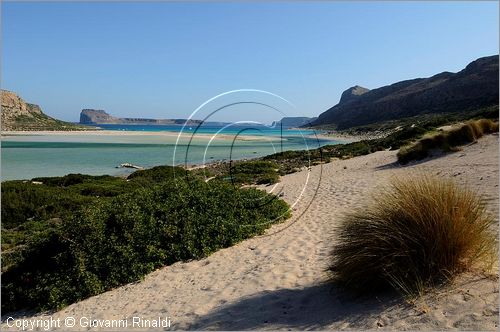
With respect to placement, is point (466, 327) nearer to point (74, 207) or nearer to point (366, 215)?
point (366, 215)

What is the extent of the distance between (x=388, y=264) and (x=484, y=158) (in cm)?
1276

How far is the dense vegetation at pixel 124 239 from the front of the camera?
6535 mm

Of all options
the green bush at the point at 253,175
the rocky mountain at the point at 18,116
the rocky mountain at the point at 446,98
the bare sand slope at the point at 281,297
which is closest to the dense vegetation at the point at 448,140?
the green bush at the point at 253,175

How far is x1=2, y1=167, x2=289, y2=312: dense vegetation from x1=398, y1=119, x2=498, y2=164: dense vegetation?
11.5 metres

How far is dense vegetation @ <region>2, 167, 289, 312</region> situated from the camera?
6535 mm

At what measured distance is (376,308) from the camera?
160 inches

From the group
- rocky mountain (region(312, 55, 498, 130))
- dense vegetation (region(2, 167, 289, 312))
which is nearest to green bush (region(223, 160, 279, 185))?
dense vegetation (region(2, 167, 289, 312))

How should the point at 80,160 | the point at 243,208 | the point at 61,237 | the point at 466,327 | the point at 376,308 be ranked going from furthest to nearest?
the point at 80,160 < the point at 243,208 < the point at 61,237 < the point at 376,308 < the point at 466,327

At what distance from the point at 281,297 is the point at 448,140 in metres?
17.2

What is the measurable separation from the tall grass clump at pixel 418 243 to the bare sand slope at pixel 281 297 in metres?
0.20

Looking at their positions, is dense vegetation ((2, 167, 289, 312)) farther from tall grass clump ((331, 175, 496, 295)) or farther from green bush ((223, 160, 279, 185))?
green bush ((223, 160, 279, 185))

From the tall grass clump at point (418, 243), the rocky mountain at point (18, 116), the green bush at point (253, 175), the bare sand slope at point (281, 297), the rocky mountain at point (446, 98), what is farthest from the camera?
the rocky mountain at point (18, 116)

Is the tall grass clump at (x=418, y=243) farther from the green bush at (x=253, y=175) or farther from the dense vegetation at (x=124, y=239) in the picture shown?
the green bush at (x=253, y=175)

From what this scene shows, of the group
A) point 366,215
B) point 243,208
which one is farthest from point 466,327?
point 243,208
